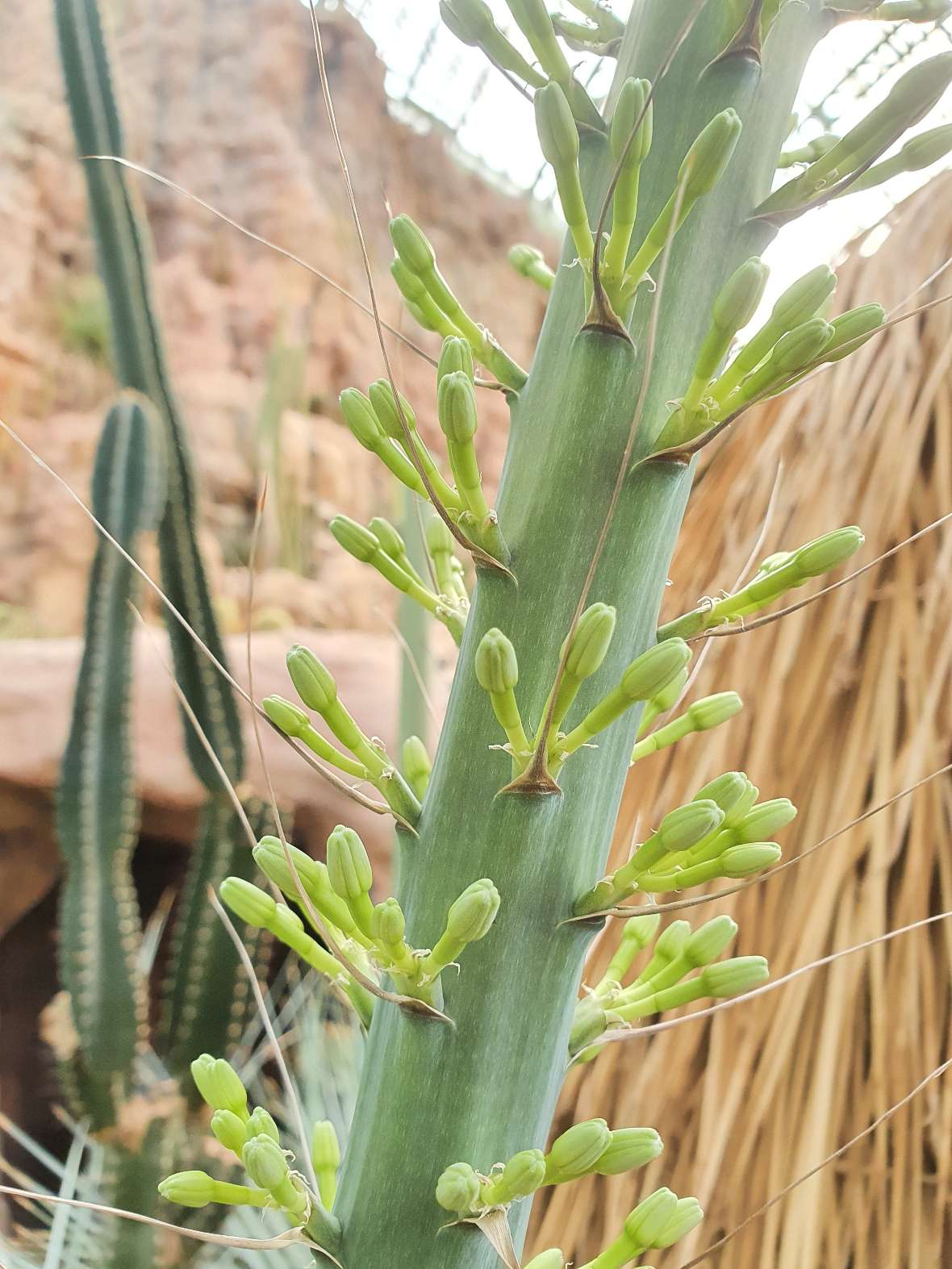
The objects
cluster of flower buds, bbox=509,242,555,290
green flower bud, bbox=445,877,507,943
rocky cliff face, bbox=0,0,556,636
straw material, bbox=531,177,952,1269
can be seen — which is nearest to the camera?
green flower bud, bbox=445,877,507,943

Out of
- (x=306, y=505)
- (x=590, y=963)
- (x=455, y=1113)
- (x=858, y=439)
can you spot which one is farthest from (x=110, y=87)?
(x=306, y=505)

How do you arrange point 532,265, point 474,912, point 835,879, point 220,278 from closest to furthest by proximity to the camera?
point 474,912 < point 532,265 < point 835,879 < point 220,278

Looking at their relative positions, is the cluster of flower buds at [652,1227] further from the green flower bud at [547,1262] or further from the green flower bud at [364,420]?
the green flower bud at [364,420]

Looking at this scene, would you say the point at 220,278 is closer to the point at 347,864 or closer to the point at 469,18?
the point at 469,18

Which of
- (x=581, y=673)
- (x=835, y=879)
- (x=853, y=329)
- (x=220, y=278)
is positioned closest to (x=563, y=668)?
(x=581, y=673)

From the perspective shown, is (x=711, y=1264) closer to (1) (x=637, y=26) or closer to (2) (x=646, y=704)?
(2) (x=646, y=704)

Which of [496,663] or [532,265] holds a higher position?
[532,265]

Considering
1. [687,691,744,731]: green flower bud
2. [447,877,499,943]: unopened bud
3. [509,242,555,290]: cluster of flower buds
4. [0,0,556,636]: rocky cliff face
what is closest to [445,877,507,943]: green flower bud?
[447,877,499,943]: unopened bud

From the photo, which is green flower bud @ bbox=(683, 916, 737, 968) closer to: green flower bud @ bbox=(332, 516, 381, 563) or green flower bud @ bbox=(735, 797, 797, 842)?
green flower bud @ bbox=(735, 797, 797, 842)
